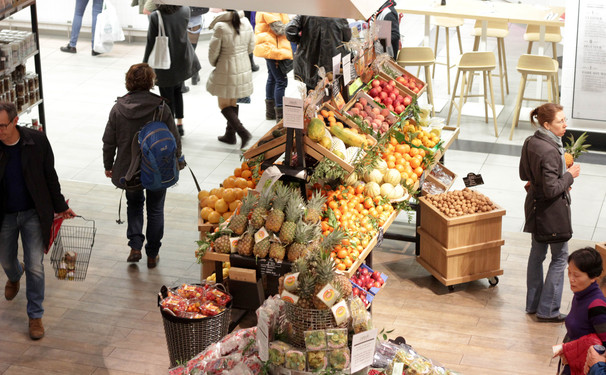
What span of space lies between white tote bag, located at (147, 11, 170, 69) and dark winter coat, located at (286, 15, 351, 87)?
1.31m

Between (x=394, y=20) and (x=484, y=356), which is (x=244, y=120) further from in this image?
(x=484, y=356)

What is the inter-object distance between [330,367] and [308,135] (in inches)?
89.7

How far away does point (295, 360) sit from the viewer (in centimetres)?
391

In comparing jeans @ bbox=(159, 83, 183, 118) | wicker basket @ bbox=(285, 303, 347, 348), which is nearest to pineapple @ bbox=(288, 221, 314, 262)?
wicker basket @ bbox=(285, 303, 347, 348)

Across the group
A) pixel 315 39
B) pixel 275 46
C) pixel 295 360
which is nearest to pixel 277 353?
pixel 295 360

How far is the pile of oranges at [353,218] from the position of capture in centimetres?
547

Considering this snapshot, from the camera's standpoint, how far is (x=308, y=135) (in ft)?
19.1

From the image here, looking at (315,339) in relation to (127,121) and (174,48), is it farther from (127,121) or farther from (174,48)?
(174,48)

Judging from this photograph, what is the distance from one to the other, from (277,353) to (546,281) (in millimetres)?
2739

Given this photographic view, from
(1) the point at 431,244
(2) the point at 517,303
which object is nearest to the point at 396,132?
(1) the point at 431,244

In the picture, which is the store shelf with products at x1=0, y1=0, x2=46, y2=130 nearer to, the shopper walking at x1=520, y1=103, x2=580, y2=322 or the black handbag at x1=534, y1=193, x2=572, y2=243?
the shopper walking at x1=520, y1=103, x2=580, y2=322

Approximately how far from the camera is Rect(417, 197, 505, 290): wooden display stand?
20.5ft

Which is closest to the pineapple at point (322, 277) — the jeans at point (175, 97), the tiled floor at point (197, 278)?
the tiled floor at point (197, 278)

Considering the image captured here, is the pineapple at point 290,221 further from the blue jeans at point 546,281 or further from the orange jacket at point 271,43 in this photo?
the orange jacket at point 271,43
